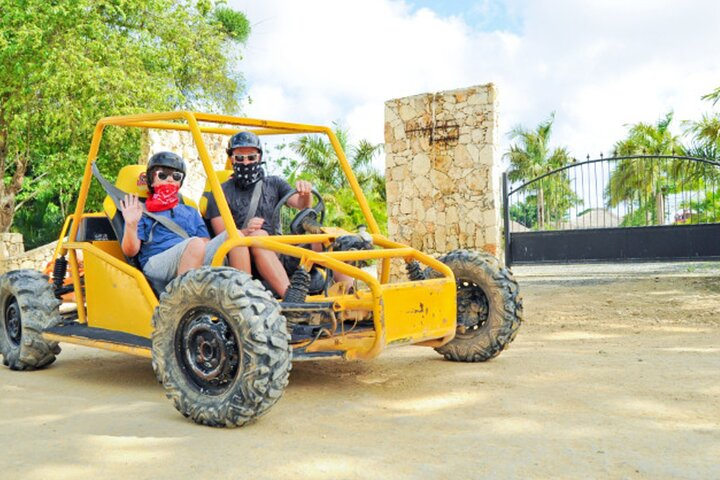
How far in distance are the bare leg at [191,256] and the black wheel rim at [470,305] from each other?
1.86 meters

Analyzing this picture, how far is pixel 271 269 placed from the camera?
475 centimetres

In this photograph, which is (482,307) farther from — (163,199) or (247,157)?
(163,199)

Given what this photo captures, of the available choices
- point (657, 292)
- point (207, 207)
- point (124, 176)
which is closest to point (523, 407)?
point (207, 207)

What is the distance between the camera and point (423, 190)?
1141 cm

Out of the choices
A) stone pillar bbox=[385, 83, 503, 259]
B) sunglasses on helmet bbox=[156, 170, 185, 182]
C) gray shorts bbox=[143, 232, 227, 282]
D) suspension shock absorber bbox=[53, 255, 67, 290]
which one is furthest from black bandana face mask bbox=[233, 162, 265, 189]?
stone pillar bbox=[385, 83, 503, 259]

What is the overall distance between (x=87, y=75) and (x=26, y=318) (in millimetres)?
13833

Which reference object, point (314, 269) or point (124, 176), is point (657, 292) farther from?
point (124, 176)

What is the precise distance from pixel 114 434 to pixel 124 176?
2182mm

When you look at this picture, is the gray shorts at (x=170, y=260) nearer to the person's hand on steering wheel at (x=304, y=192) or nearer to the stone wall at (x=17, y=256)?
the person's hand on steering wheel at (x=304, y=192)

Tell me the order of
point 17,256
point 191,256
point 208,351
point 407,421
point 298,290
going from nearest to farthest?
point 407,421, point 208,351, point 298,290, point 191,256, point 17,256

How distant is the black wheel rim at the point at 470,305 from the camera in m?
5.55

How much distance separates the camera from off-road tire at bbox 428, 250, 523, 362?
5.41m

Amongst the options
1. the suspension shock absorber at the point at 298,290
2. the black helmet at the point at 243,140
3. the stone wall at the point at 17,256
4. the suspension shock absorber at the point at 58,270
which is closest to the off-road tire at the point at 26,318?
the suspension shock absorber at the point at 58,270

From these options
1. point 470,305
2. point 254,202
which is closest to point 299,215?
point 254,202
